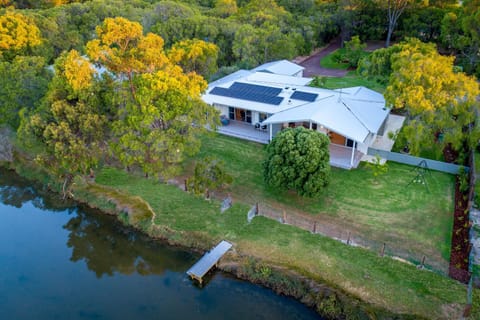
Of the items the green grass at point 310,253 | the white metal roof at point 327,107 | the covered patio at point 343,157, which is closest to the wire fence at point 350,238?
the green grass at point 310,253

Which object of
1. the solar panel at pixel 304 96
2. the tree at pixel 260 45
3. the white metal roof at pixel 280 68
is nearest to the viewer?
the solar panel at pixel 304 96

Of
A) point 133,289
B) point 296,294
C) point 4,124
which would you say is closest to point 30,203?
point 4,124

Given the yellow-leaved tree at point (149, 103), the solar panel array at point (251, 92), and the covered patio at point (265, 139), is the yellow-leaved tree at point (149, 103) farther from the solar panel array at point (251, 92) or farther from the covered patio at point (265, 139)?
the solar panel array at point (251, 92)

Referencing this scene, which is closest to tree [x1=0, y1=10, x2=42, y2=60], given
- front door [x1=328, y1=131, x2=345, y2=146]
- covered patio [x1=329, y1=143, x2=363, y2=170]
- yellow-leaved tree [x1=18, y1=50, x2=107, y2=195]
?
yellow-leaved tree [x1=18, y1=50, x2=107, y2=195]

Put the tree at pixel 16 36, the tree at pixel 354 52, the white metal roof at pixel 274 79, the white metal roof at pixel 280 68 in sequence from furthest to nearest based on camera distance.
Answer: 1. the tree at pixel 354 52
2. the white metal roof at pixel 280 68
3. the tree at pixel 16 36
4. the white metal roof at pixel 274 79

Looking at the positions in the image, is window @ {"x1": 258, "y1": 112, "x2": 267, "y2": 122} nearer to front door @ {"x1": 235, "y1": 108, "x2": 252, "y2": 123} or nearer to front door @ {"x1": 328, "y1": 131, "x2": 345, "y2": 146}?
front door @ {"x1": 235, "y1": 108, "x2": 252, "y2": 123}

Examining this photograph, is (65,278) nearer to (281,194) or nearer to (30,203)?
(30,203)

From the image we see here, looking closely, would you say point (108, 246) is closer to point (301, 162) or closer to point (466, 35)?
point (301, 162)
